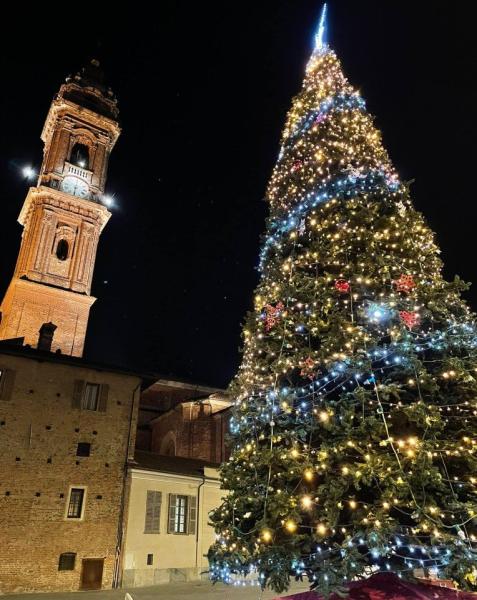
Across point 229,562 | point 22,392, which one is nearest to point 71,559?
point 22,392

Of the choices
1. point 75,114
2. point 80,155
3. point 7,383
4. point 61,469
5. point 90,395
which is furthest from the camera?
point 75,114

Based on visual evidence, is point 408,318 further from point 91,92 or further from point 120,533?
point 91,92

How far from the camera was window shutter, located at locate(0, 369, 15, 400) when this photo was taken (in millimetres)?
16094

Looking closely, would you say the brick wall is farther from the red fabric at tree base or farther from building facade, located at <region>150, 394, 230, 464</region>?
the red fabric at tree base

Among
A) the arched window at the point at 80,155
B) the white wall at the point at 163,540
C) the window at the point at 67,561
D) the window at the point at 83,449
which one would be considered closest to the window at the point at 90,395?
the window at the point at 83,449

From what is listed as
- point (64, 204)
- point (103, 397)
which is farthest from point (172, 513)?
point (64, 204)

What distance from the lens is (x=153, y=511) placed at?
56.2ft

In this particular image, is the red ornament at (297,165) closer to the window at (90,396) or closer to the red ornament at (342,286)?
the red ornament at (342,286)

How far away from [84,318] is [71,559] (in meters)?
18.0

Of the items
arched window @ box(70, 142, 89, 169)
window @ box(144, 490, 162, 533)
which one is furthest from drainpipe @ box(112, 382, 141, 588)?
arched window @ box(70, 142, 89, 169)

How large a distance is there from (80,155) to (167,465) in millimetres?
27338

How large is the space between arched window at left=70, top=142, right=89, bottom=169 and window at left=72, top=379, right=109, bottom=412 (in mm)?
23396

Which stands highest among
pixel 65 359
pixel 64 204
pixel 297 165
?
pixel 64 204

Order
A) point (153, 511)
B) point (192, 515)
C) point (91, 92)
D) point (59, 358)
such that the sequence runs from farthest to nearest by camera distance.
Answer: point (91, 92)
point (192, 515)
point (59, 358)
point (153, 511)
